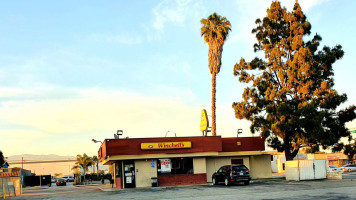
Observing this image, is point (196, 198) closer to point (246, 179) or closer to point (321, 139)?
point (246, 179)

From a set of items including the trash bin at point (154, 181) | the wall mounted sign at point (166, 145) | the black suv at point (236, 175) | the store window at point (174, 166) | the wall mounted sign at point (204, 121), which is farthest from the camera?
the wall mounted sign at point (204, 121)

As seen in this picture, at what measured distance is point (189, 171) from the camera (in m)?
36.2

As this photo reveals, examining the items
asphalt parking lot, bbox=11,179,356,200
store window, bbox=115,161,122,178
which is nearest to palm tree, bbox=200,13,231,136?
store window, bbox=115,161,122,178

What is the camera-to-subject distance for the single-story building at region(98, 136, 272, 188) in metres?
34.2

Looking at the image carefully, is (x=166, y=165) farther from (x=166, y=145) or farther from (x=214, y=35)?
(x=214, y=35)

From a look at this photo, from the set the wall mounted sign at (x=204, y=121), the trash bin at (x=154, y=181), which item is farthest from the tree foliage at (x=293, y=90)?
the trash bin at (x=154, y=181)

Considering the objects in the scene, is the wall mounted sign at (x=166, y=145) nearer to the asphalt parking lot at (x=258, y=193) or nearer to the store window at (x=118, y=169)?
the store window at (x=118, y=169)

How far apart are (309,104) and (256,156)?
25.9 ft

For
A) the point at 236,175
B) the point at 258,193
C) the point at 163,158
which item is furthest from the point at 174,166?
the point at 258,193

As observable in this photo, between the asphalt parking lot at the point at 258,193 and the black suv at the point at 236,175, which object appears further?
the black suv at the point at 236,175

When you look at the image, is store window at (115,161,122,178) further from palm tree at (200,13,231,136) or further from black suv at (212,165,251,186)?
palm tree at (200,13,231,136)

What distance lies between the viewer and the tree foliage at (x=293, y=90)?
37406 mm

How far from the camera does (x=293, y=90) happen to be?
3934cm

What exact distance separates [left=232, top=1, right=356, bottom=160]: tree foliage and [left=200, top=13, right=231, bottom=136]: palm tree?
6909 mm
